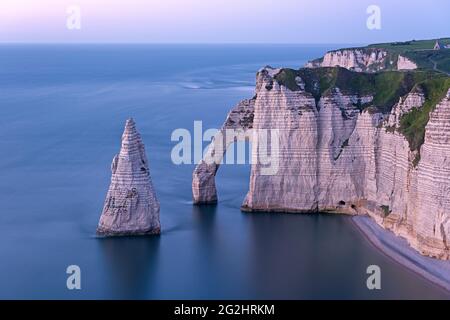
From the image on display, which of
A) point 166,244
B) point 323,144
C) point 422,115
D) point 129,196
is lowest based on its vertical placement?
point 166,244

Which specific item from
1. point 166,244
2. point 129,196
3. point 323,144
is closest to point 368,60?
point 323,144

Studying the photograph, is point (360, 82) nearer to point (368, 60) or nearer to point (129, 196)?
point (129, 196)

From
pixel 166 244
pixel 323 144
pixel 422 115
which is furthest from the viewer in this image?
pixel 323 144

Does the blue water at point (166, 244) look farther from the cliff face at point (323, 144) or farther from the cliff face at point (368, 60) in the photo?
the cliff face at point (368, 60)

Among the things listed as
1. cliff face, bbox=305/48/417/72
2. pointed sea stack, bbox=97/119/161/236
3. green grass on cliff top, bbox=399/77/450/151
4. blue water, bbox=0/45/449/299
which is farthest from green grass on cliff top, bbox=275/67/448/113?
cliff face, bbox=305/48/417/72

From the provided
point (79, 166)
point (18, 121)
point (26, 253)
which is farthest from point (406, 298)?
point (18, 121)

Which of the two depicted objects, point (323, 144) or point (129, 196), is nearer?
point (129, 196)

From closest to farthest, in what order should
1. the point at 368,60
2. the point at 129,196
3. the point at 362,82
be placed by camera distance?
the point at 129,196, the point at 362,82, the point at 368,60

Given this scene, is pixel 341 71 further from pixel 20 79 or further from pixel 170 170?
pixel 20 79
